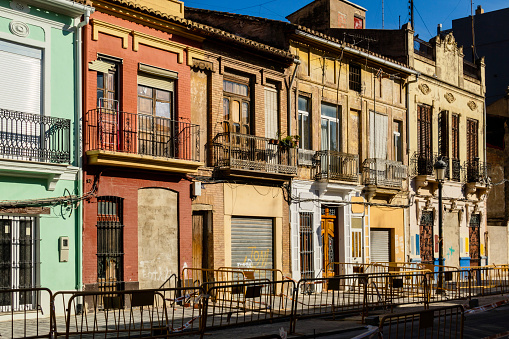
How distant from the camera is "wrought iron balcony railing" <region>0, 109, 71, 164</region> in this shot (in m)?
15.2

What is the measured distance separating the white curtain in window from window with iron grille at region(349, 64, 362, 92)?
131 centimetres

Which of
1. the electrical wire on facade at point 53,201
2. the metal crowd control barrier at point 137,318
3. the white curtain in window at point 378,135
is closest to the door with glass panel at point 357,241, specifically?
the white curtain in window at point 378,135

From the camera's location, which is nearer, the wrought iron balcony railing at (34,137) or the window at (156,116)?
the wrought iron balcony railing at (34,137)

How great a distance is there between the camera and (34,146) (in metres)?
15.8

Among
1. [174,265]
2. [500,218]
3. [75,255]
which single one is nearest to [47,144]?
[75,255]

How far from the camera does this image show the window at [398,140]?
93.4 feet

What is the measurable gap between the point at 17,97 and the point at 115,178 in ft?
10.3

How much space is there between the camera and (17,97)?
1590cm

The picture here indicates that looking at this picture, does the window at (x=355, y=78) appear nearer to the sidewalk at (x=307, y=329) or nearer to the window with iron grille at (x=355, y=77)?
the window with iron grille at (x=355, y=77)

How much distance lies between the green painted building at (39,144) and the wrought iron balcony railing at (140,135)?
1.69 feet

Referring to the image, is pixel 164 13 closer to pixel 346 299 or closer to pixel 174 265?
pixel 174 265

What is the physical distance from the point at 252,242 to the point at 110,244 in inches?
223

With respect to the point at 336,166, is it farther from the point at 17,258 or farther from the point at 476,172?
the point at 17,258

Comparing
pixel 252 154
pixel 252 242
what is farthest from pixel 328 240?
pixel 252 154
